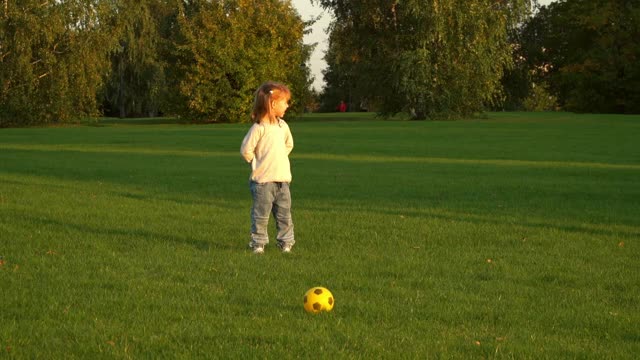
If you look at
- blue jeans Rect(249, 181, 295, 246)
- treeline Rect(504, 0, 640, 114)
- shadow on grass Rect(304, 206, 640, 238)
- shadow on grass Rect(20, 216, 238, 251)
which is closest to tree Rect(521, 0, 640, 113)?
treeline Rect(504, 0, 640, 114)

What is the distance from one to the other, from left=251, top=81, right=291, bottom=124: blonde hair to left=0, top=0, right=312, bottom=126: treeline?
41.8 metres

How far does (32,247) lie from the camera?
8945mm

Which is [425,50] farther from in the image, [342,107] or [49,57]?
[342,107]

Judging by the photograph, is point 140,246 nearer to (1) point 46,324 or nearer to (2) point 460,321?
(1) point 46,324

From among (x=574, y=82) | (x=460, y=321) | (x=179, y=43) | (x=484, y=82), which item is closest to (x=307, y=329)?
(x=460, y=321)

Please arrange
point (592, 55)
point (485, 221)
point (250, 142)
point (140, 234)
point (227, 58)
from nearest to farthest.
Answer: point (250, 142) → point (140, 234) → point (485, 221) → point (227, 58) → point (592, 55)

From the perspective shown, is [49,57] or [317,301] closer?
[317,301]

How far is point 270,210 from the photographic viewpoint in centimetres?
920

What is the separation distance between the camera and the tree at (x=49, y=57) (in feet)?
158

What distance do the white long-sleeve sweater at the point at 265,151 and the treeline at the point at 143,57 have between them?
41.8 m

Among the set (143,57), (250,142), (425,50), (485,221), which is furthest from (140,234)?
(143,57)

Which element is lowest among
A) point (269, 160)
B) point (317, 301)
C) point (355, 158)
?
point (355, 158)

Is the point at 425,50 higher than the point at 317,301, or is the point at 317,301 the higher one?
the point at 425,50

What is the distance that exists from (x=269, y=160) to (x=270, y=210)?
513 millimetres
